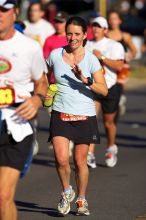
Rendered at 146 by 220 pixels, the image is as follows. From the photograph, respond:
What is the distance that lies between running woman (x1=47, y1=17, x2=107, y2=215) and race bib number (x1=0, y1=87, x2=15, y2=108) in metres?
2.12

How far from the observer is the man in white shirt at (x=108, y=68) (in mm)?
11963

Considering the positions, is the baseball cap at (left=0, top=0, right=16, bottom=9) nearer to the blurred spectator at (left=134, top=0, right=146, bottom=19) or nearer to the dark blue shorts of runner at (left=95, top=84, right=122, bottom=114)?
the dark blue shorts of runner at (left=95, top=84, right=122, bottom=114)

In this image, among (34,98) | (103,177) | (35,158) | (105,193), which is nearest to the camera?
(34,98)

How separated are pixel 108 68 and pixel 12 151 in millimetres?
5409

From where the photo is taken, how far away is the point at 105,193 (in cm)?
1029

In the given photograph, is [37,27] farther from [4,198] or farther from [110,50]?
[4,198]

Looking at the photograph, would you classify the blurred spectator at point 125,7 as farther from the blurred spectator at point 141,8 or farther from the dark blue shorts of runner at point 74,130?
the dark blue shorts of runner at point 74,130

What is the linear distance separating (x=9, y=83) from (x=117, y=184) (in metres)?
4.16

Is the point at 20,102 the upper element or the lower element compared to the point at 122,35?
upper

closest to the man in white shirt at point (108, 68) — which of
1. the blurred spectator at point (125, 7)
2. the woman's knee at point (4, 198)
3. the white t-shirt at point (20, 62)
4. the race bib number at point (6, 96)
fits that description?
the white t-shirt at point (20, 62)

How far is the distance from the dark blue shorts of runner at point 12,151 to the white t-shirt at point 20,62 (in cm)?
29

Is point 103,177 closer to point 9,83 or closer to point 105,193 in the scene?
point 105,193

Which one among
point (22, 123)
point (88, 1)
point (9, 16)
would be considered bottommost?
point (88, 1)

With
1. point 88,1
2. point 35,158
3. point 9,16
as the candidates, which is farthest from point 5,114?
point 88,1
